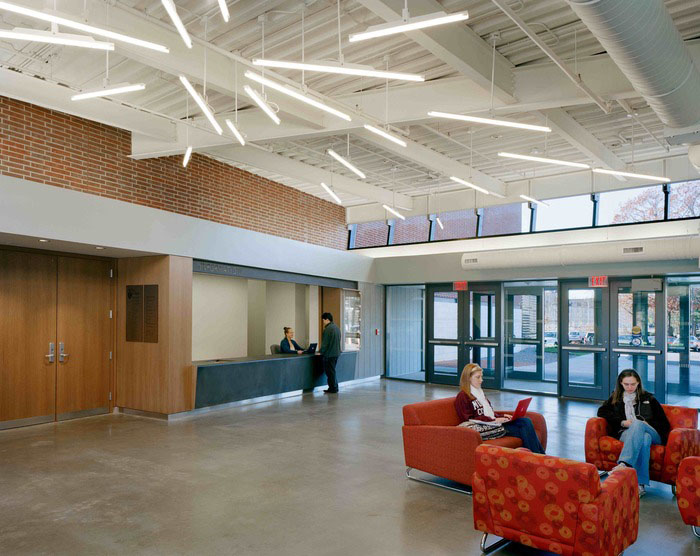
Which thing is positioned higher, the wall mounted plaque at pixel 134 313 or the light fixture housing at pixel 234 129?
the light fixture housing at pixel 234 129

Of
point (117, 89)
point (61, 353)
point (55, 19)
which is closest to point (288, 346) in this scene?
point (61, 353)

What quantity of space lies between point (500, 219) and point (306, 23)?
301 inches

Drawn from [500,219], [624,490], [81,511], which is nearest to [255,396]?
[81,511]

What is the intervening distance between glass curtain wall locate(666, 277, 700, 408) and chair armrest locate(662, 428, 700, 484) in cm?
524

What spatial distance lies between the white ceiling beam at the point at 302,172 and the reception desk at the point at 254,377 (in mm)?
3270

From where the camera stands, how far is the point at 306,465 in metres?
5.87

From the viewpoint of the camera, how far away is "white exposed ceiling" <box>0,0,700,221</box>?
5.09 metres

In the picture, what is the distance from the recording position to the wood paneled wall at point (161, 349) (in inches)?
324

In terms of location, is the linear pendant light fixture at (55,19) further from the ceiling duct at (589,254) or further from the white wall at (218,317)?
the ceiling duct at (589,254)

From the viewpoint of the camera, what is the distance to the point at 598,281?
33.7ft

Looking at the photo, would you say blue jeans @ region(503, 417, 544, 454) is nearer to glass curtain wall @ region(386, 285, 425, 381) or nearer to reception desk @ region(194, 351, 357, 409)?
reception desk @ region(194, 351, 357, 409)

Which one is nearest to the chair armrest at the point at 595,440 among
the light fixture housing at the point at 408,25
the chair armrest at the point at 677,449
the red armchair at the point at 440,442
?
the chair armrest at the point at 677,449

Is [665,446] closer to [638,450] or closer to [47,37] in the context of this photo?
[638,450]

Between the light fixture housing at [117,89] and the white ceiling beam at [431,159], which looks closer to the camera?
the light fixture housing at [117,89]
